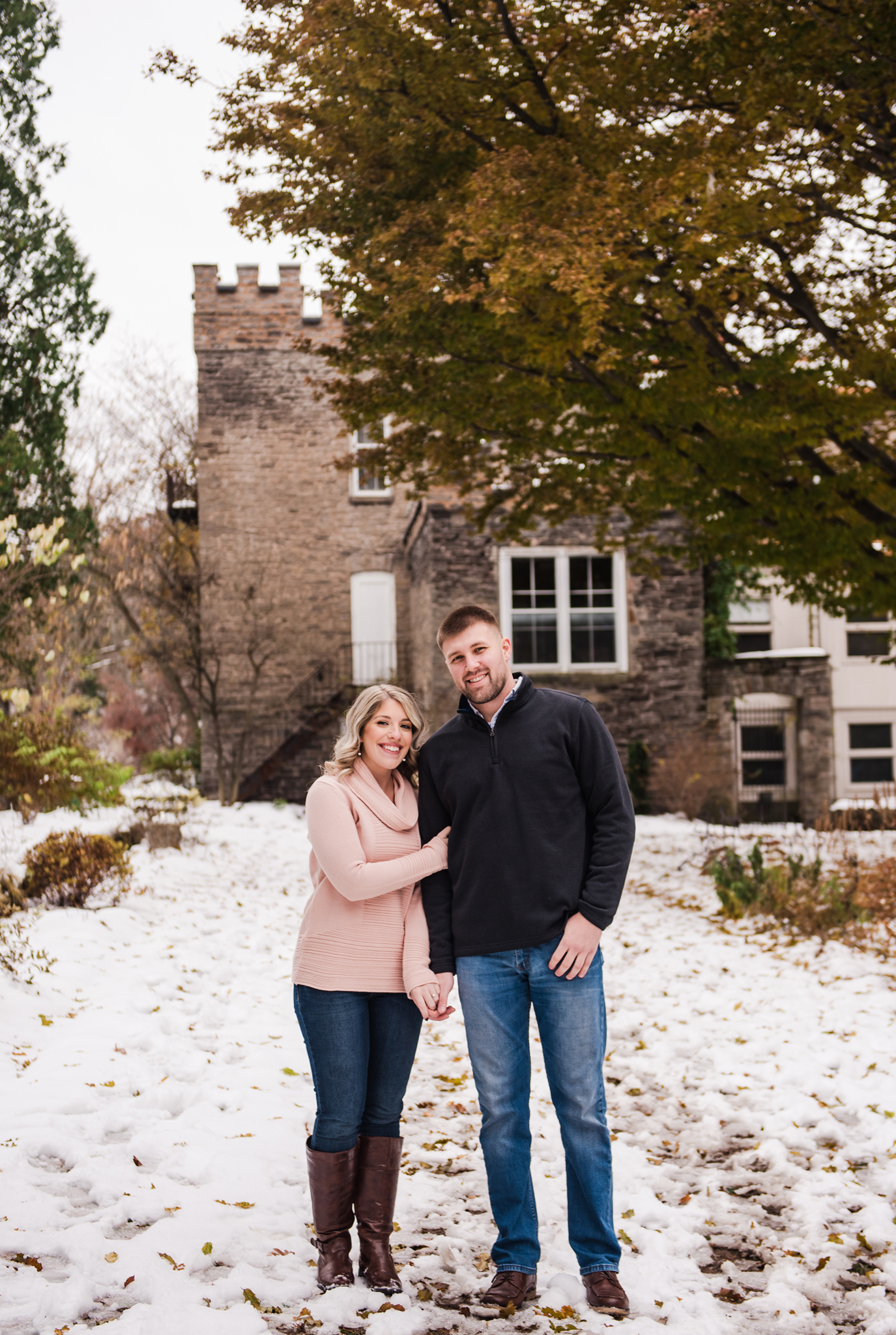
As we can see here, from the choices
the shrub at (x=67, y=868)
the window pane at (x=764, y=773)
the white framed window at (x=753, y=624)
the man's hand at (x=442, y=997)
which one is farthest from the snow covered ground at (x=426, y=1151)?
the white framed window at (x=753, y=624)

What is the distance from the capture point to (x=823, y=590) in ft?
35.9

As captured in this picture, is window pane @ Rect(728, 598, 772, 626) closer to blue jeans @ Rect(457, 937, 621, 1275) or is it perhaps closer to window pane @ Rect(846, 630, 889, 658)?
window pane @ Rect(846, 630, 889, 658)

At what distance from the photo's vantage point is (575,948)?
312cm

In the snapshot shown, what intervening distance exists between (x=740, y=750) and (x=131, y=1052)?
15907 mm

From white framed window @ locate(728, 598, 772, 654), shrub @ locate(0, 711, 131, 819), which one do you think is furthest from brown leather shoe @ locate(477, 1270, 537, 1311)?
white framed window @ locate(728, 598, 772, 654)

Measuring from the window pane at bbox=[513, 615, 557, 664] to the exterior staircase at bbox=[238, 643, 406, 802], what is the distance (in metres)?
3.48

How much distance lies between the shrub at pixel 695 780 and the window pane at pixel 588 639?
2158 mm

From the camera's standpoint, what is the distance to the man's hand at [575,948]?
312cm

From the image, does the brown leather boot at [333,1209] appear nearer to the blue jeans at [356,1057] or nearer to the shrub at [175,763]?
the blue jeans at [356,1057]

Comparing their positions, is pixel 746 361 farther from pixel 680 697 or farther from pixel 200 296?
pixel 200 296

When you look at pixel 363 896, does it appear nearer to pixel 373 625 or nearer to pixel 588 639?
pixel 588 639

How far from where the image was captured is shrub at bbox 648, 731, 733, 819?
17.0 metres

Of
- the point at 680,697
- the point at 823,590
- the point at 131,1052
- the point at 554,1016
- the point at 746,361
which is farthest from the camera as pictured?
the point at 680,697

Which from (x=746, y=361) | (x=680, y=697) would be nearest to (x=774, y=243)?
(x=746, y=361)
